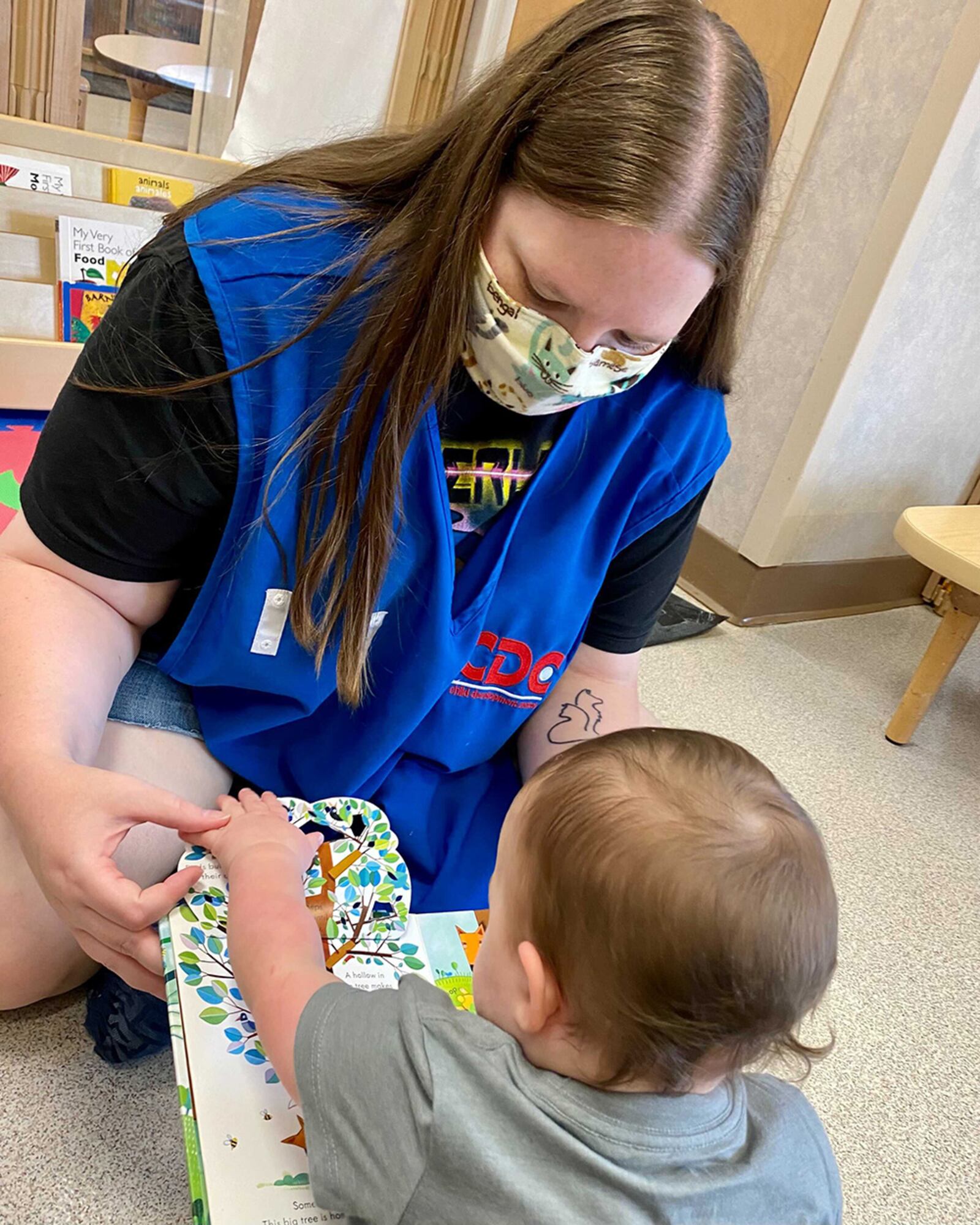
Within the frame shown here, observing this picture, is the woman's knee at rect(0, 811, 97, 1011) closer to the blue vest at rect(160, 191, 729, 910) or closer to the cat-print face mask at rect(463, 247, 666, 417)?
the blue vest at rect(160, 191, 729, 910)

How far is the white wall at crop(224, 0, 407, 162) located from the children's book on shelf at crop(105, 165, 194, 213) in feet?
1.42

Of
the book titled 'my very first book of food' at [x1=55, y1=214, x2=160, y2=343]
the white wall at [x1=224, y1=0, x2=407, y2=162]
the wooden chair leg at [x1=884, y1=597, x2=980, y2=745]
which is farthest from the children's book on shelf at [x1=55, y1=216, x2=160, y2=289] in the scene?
the wooden chair leg at [x1=884, y1=597, x2=980, y2=745]

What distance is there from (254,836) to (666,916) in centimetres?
35

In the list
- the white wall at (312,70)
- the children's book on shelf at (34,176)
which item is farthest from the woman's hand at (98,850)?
the white wall at (312,70)

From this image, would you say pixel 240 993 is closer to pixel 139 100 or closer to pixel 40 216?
pixel 40 216

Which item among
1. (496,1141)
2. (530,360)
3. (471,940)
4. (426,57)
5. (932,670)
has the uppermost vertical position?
(426,57)

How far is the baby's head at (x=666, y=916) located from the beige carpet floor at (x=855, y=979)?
424 millimetres

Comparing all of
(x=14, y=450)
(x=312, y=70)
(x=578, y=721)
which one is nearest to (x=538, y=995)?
(x=578, y=721)

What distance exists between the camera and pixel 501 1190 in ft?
1.59

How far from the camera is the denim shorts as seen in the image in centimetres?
84

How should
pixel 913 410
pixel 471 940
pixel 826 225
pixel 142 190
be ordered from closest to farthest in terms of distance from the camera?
pixel 471 940, pixel 142 190, pixel 826 225, pixel 913 410

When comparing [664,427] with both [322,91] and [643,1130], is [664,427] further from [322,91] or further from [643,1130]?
[322,91]

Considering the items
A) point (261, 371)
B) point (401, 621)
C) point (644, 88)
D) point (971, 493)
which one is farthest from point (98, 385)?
point (971, 493)

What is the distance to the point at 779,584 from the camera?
207cm
